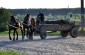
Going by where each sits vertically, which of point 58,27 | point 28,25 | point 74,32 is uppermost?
point 28,25

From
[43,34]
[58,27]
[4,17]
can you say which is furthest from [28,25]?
[4,17]

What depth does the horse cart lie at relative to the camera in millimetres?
38000

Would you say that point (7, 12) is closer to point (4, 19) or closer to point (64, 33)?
point (4, 19)

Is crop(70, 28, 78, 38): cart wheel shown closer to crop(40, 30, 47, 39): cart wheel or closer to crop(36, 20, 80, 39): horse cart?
crop(36, 20, 80, 39): horse cart

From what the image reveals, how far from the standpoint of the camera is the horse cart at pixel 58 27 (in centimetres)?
3800

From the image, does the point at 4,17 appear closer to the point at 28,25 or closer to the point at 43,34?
the point at 43,34

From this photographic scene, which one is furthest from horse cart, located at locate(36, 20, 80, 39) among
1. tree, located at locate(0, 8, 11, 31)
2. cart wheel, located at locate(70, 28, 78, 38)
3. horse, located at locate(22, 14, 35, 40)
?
tree, located at locate(0, 8, 11, 31)

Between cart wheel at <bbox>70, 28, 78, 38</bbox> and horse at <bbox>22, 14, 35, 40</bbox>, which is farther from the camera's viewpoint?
cart wheel at <bbox>70, 28, 78, 38</bbox>

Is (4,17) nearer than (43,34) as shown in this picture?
No

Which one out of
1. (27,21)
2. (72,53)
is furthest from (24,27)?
(72,53)

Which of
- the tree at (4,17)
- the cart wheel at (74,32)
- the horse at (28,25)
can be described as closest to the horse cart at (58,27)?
the cart wheel at (74,32)

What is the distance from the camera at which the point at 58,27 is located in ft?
128

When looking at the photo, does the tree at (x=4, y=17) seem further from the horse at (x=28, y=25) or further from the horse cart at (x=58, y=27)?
the horse at (x=28, y=25)

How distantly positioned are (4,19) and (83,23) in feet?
32.9
